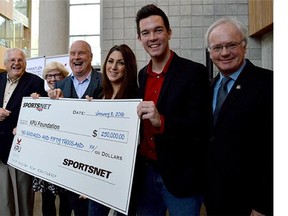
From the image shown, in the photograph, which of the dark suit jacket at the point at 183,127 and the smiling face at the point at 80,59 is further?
the smiling face at the point at 80,59

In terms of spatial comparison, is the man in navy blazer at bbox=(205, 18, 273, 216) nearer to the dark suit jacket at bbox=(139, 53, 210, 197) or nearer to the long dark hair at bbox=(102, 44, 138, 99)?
the dark suit jacket at bbox=(139, 53, 210, 197)

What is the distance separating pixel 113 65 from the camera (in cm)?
156

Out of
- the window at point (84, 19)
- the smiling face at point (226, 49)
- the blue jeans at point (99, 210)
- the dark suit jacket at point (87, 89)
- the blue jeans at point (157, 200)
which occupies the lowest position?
the blue jeans at point (99, 210)

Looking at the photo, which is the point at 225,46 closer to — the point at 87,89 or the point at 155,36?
the point at 155,36

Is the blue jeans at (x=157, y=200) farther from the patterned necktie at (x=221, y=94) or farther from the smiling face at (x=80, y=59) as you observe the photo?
the smiling face at (x=80, y=59)

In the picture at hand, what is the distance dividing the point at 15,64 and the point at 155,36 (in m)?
1.39

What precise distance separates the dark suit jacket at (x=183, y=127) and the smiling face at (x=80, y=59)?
0.97m

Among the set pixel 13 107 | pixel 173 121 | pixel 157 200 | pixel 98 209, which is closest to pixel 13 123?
pixel 13 107

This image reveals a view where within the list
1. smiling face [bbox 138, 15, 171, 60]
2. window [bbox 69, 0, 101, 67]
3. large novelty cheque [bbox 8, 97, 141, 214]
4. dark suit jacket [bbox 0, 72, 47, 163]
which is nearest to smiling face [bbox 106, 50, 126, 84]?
large novelty cheque [bbox 8, 97, 141, 214]

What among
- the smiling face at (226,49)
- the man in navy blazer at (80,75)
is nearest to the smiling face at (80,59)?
the man in navy blazer at (80,75)

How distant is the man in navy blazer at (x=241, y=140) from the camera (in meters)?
1.11

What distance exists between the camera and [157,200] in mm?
1405

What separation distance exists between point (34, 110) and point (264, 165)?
58.0 inches
